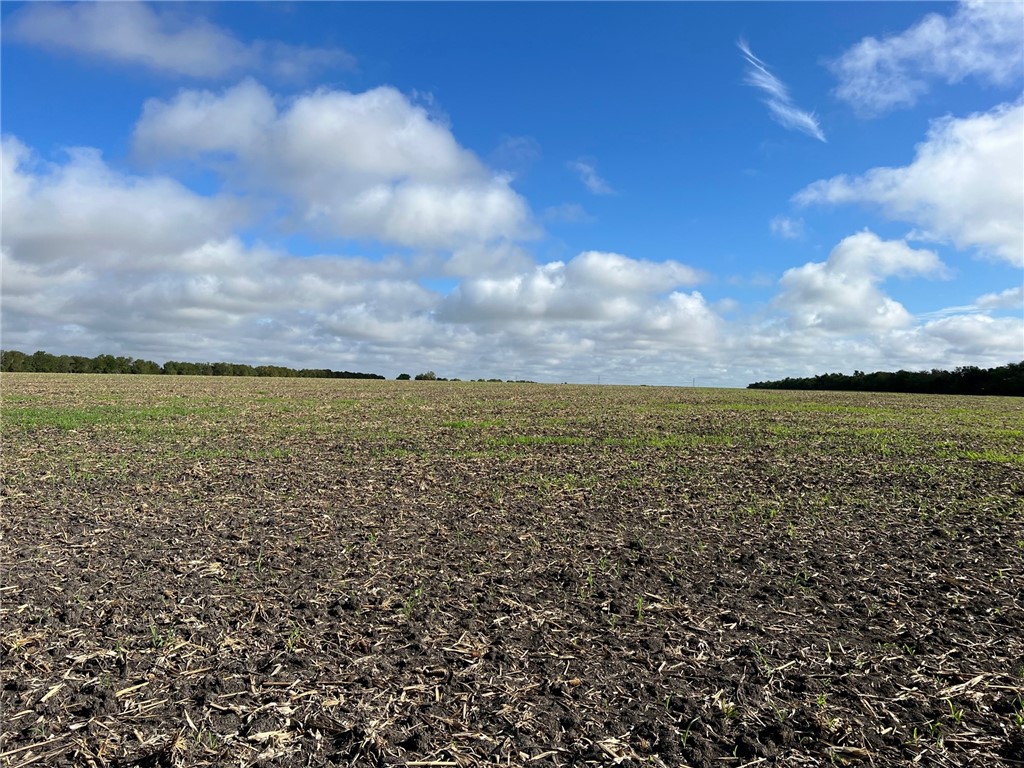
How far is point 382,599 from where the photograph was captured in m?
6.41

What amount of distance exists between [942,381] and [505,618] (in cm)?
9387

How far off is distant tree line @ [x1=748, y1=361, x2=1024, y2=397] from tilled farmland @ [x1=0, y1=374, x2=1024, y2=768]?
2975 inches

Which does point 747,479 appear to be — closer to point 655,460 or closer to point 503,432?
point 655,460

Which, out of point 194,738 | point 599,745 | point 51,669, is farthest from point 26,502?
point 599,745

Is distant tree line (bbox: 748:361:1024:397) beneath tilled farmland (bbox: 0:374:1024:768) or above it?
above

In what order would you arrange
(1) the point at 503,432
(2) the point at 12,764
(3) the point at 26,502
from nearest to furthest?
(2) the point at 12,764 → (3) the point at 26,502 → (1) the point at 503,432

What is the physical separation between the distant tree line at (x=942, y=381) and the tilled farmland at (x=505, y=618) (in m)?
75.6

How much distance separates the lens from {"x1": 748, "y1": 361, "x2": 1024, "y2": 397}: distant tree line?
72688 mm

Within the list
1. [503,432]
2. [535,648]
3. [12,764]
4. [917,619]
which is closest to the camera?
[12,764]

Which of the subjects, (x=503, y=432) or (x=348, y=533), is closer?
(x=348, y=533)

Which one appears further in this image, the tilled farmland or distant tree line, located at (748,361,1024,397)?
distant tree line, located at (748,361,1024,397)

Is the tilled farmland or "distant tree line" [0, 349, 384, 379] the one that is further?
"distant tree line" [0, 349, 384, 379]

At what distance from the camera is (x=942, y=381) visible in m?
80.8

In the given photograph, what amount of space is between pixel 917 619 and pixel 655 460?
9818mm
